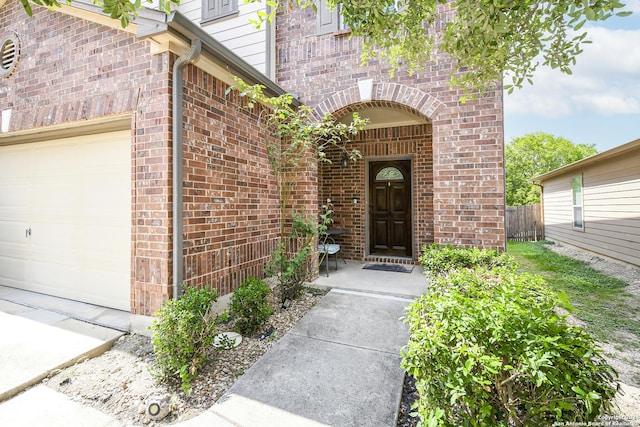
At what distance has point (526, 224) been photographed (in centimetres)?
1258

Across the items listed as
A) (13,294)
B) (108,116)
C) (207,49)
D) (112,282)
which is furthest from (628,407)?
(13,294)

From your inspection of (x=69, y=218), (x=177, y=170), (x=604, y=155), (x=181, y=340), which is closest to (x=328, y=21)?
(x=177, y=170)

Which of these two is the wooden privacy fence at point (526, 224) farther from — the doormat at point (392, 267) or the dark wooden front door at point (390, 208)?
the doormat at point (392, 267)

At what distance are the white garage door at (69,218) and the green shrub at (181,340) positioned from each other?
56.1 inches

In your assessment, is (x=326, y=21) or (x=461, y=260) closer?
(x=461, y=260)

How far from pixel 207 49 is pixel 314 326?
10.2 feet

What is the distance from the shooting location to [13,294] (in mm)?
4059

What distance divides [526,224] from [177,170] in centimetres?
1426

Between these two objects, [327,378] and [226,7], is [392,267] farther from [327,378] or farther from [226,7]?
[226,7]

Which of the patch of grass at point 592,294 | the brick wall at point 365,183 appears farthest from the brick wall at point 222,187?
the patch of grass at point 592,294

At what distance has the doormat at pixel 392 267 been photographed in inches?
217

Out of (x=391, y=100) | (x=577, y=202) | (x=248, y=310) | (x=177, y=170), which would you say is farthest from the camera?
(x=577, y=202)

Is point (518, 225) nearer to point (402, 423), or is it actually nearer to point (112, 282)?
point (402, 423)

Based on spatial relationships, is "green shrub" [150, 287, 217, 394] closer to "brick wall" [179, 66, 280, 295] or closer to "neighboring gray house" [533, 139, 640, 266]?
"brick wall" [179, 66, 280, 295]
